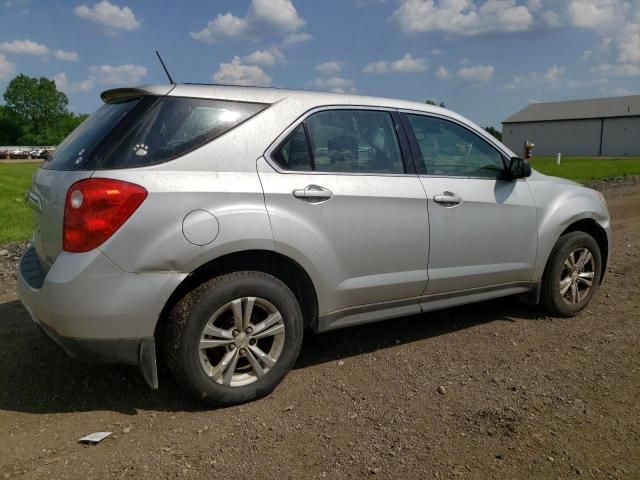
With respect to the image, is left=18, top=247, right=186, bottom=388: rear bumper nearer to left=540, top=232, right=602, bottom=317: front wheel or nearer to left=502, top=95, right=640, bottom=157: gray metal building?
left=540, top=232, right=602, bottom=317: front wheel

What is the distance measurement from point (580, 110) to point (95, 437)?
271 ft

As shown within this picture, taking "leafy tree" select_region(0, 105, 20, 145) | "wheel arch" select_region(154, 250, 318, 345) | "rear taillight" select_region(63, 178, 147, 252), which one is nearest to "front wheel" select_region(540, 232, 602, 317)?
"wheel arch" select_region(154, 250, 318, 345)

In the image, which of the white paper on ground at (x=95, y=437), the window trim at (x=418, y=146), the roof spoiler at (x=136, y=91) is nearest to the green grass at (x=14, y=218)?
the roof spoiler at (x=136, y=91)

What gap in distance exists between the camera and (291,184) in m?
3.37

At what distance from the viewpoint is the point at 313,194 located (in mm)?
3412

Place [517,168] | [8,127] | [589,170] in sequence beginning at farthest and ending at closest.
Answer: [8,127] < [589,170] < [517,168]

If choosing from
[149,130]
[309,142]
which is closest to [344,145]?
[309,142]

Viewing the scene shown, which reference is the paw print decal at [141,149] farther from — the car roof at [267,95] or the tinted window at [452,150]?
the tinted window at [452,150]

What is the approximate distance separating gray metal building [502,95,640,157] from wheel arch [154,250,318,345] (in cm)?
7133

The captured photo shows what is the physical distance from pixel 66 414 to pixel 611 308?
4.51 meters

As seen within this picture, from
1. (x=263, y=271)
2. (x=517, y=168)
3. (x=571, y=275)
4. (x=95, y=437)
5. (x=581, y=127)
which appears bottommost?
(x=95, y=437)

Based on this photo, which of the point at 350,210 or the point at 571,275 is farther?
the point at 571,275

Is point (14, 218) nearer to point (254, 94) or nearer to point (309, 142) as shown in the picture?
point (254, 94)

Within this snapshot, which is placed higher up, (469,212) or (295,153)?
(295,153)
